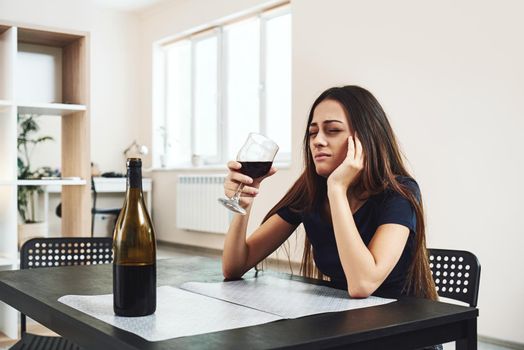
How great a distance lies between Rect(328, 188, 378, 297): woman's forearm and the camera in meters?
1.21

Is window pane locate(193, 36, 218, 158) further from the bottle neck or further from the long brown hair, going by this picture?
the bottle neck

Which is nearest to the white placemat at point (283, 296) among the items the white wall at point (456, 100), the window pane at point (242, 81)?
the white wall at point (456, 100)

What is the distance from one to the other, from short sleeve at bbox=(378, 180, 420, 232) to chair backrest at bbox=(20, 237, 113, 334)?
0.86m

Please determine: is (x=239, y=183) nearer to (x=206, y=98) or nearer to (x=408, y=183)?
(x=408, y=183)

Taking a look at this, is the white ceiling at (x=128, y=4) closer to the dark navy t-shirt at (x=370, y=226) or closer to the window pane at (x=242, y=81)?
the window pane at (x=242, y=81)

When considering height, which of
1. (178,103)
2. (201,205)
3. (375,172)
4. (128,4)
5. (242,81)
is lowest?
(201,205)

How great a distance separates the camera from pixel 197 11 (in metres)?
6.71

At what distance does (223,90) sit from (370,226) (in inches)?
204

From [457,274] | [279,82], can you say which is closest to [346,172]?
[457,274]

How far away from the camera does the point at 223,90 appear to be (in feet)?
21.6

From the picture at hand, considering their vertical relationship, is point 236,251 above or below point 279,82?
below

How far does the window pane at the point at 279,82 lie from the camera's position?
19.1ft

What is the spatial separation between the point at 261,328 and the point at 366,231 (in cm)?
67

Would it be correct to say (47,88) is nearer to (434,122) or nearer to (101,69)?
(434,122)
